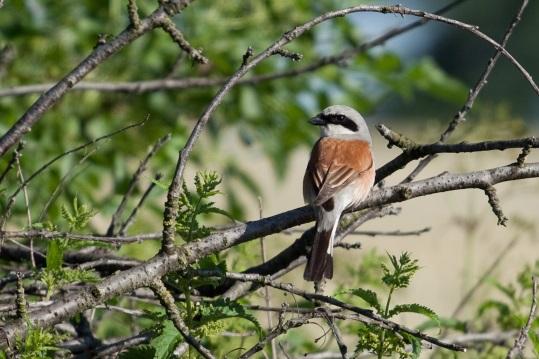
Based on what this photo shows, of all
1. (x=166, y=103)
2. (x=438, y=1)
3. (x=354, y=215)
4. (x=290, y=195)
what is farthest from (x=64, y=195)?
(x=438, y=1)

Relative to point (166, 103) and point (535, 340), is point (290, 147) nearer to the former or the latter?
point (166, 103)

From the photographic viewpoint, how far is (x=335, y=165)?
464 cm

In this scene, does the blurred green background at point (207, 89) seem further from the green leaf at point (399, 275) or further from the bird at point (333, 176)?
the green leaf at point (399, 275)

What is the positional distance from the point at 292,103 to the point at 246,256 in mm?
2323

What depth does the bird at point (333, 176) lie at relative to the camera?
3.45m

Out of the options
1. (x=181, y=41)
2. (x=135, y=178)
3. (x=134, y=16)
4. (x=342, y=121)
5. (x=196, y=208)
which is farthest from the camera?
(x=342, y=121)

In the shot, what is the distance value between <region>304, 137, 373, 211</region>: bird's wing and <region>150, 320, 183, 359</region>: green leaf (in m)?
1.55

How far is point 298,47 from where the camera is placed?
239 inches

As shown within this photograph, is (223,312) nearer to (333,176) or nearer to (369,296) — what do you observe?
(369,296)

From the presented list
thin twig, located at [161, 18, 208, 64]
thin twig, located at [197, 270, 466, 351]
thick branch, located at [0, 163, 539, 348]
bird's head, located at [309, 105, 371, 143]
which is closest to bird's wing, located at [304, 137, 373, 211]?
bird's head, located at [309, 105, 371, 143]

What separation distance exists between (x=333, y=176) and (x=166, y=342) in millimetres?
2082

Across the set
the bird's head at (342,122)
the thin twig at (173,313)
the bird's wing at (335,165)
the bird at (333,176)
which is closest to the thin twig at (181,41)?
the bird at (333,176)

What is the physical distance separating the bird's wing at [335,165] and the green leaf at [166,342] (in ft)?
5.07

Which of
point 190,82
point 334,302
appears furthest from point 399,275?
point 190,82
